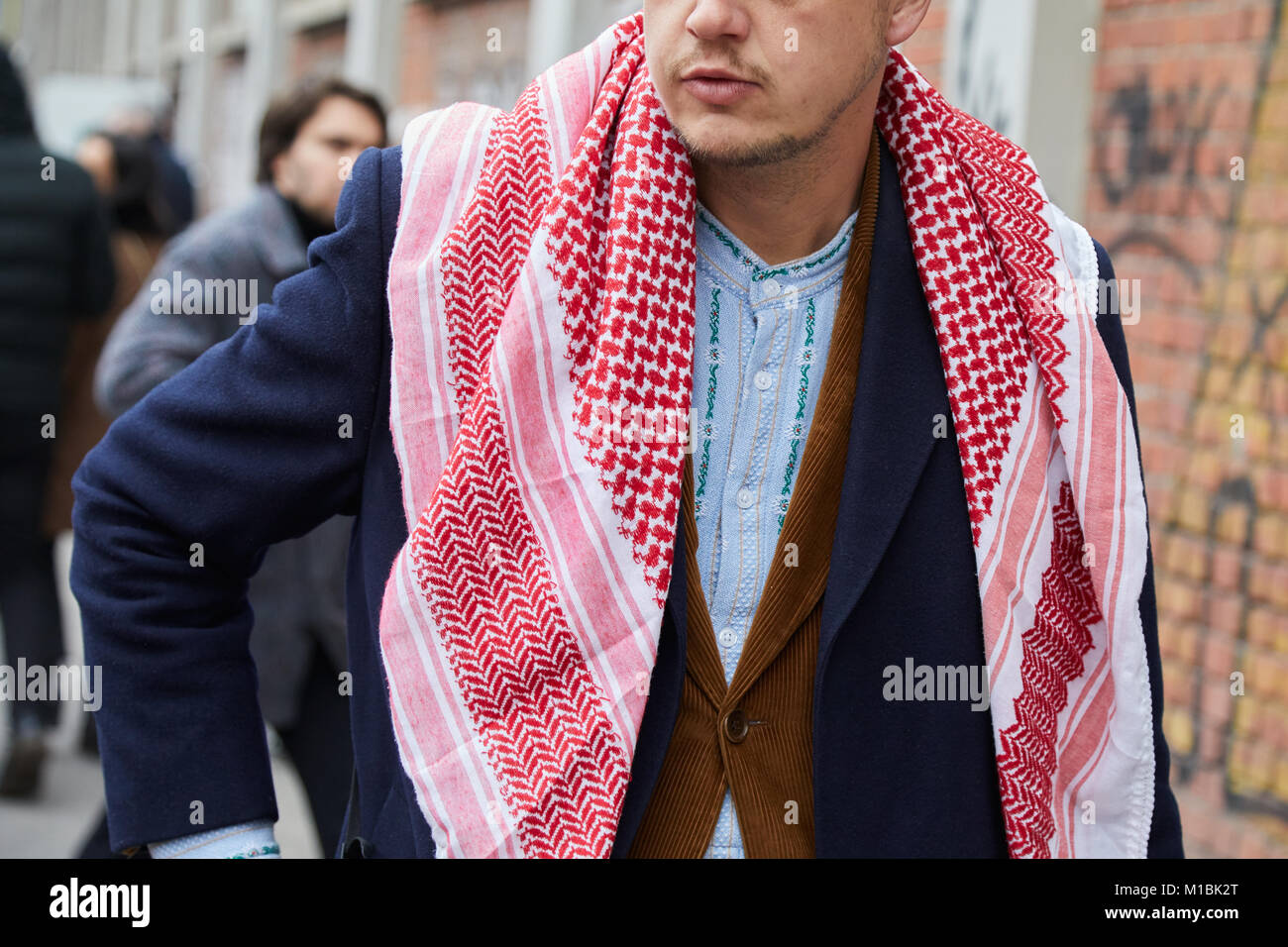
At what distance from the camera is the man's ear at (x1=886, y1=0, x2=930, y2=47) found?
207cm

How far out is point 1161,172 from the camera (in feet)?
13.6

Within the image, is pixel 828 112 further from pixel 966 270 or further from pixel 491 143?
pixel 491 143

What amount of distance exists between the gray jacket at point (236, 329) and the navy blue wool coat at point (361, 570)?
152 centimetres

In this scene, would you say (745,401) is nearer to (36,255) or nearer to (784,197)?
(784,197)

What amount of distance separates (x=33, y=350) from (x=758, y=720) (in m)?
4.08

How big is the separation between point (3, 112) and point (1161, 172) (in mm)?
3614

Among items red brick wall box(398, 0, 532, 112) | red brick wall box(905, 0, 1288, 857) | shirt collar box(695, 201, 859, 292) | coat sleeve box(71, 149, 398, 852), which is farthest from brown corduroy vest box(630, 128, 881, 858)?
red brick wall box(398, 0, 532, 112)

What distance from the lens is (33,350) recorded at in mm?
5199

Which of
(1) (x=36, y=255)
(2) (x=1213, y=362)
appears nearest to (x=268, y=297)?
(1) (x=36, y=255)

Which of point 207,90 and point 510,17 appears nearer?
point 510,17

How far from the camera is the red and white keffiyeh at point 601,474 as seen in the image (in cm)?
181

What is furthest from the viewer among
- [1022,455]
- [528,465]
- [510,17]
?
[510,17]

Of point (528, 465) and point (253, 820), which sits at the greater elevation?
point (528, 465)

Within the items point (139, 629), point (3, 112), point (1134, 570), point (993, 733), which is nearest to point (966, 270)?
point (1134, 570)
